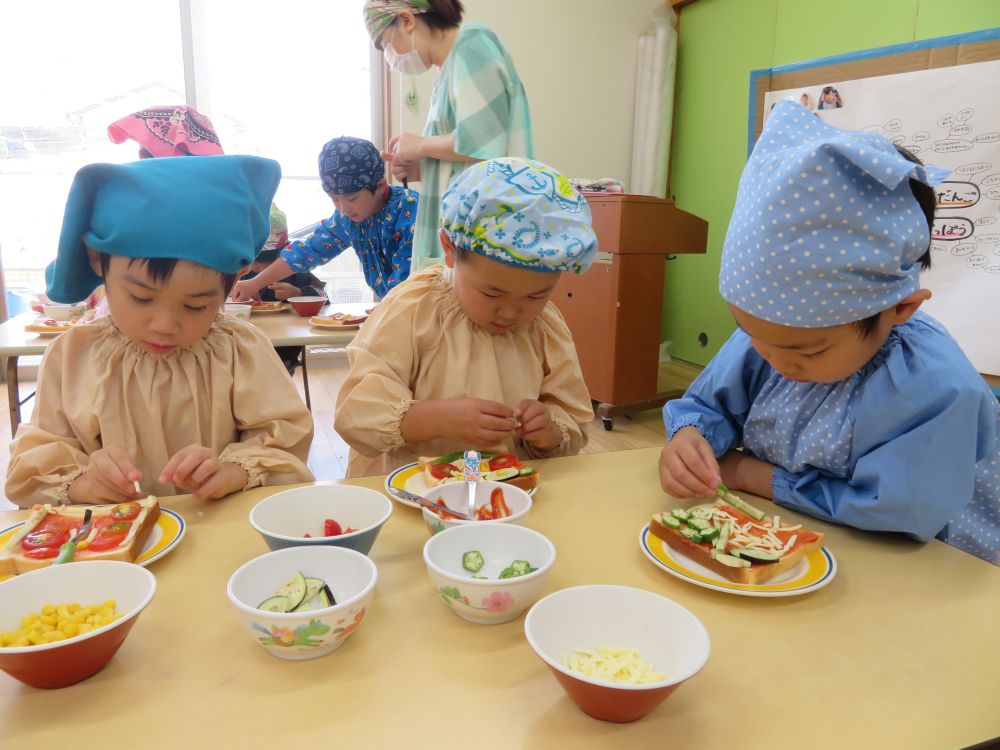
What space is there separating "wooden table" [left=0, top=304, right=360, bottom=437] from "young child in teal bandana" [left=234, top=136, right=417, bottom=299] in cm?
26

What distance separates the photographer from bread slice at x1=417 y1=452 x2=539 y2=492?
1.10 meters

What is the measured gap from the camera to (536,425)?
1.33 m

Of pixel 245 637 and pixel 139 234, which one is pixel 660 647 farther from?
pixel 139 234

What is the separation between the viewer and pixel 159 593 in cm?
82

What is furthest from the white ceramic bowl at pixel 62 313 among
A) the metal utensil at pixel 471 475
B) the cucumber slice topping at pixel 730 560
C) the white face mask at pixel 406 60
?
the cucumber slice topping at pixel 730 560

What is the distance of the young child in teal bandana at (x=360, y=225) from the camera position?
2.67 meters

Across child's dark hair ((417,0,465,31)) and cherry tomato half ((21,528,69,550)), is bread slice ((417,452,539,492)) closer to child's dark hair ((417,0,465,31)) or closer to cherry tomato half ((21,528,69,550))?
cherry tomato half ((21,528,69,550))

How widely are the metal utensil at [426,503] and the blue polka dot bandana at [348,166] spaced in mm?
1879

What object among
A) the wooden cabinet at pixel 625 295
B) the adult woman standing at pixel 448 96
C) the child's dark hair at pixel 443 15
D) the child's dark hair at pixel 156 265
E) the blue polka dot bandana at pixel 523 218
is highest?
the child's dark hair at pixel 443 15

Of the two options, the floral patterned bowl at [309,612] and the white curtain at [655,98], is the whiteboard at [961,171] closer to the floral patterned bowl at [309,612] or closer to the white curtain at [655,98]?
the white curtain at [655,98]

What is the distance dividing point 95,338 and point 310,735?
0.96 meters

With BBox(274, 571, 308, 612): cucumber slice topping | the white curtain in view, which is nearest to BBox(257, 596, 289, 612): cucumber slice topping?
BBox(274, 571, 308, 612): cucumber slice topping

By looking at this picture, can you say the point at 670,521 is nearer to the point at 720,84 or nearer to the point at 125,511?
the point at 125,511

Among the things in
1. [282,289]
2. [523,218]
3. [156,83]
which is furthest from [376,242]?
[156,83]
